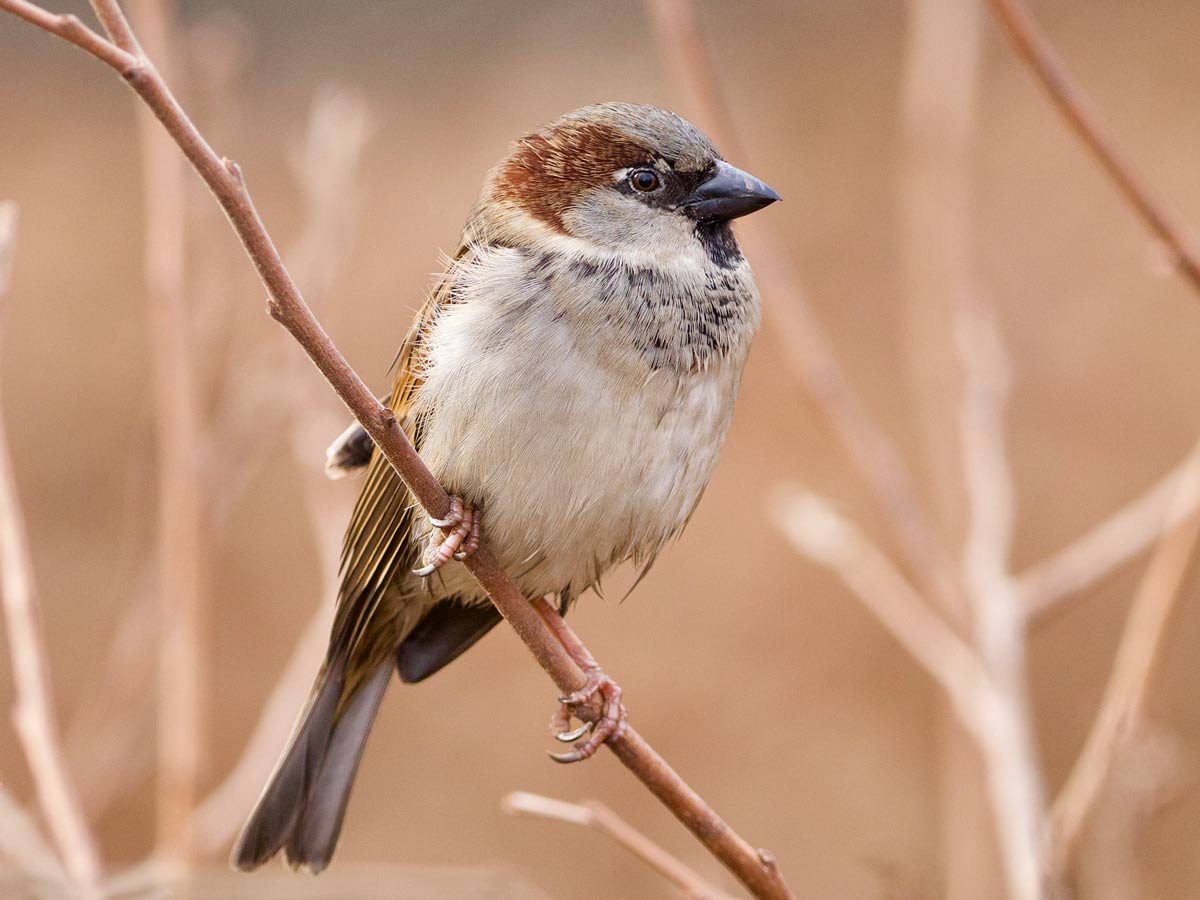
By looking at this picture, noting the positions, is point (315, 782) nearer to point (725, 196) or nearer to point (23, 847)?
point (23, 847)

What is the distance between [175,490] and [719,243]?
0.92 meters

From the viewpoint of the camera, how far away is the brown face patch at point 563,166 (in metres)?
2.18

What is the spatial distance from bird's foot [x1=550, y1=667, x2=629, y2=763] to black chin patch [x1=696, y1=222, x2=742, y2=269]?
66 cm

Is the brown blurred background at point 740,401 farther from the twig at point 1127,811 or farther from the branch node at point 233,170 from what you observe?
the branch node at point 233,170

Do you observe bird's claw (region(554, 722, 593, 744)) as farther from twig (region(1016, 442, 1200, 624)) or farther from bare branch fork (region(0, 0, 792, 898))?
twig (region(1016, 442, 1200, 624))

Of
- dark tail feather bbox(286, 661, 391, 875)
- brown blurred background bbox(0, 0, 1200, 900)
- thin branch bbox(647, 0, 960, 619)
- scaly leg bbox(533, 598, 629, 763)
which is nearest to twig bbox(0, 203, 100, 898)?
→ dark tail feather bbox(286, 661, 391, 875)

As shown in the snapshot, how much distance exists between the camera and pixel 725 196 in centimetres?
215

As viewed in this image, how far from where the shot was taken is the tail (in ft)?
7.19

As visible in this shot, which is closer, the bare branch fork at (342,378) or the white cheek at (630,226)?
the bare branch fork at (342,378)

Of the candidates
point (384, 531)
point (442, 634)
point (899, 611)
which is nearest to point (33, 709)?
point (384, 531)

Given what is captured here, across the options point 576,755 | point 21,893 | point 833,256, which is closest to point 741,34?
point 833,256

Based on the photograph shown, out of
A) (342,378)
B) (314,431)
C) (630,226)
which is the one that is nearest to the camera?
(342,378)

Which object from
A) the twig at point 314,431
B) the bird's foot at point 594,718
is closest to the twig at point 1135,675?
the bird's foot at point 594,718

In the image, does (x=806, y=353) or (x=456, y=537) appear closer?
(x=456, y=537)
